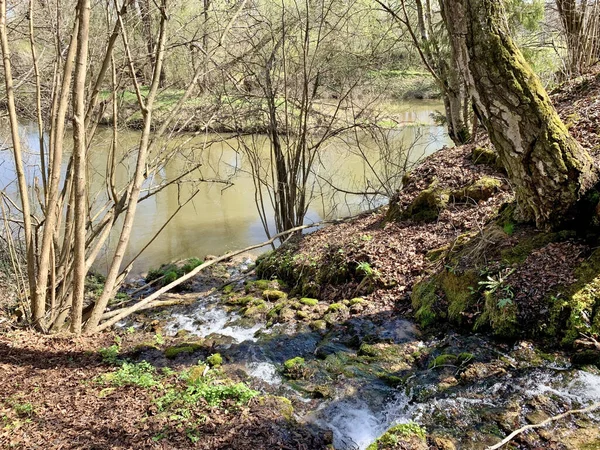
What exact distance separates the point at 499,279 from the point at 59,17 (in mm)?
5064

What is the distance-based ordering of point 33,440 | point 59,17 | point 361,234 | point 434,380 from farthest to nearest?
1. point 361,234
2. point 59,17
3. point 434,380
4. point 33,440

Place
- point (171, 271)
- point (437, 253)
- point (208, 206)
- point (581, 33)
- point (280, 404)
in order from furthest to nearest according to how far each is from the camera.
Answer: point (208, 206) < point (171, 271) < point (581, 33) < point (437, 253) < point (280, 404)

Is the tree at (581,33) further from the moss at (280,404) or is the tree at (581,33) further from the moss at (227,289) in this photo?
the moss at (280,404)

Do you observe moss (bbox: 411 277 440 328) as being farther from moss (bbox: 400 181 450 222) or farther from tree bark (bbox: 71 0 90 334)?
tree bark (bbox: 71 0 90 334)

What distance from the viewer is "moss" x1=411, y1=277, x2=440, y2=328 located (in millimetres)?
4379

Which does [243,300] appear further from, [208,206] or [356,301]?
[208,206]

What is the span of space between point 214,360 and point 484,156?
4.88 meters

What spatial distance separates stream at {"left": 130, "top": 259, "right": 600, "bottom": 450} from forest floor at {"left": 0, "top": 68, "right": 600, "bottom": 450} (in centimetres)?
8

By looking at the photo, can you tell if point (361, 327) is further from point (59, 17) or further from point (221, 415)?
point (59, 17)

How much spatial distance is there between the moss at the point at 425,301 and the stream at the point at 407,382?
159mm

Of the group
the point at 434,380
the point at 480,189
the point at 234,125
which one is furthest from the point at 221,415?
the point at 234,125

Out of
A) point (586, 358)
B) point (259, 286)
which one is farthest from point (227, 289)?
point (586, 358)

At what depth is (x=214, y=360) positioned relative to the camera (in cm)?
392

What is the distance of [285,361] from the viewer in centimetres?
412
